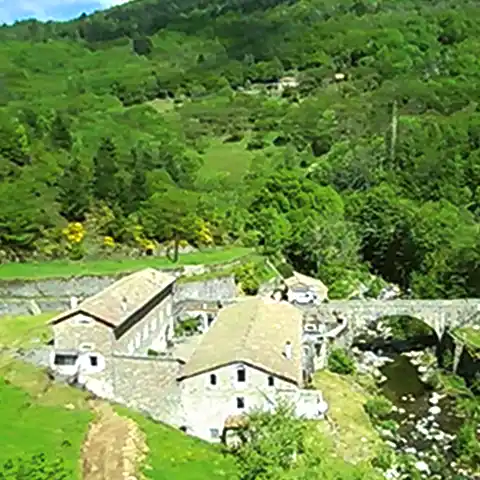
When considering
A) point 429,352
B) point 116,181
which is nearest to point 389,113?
point 116,181

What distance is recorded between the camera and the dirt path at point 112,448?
1476 inches

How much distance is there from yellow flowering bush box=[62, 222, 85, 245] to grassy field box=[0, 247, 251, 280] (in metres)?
1.85

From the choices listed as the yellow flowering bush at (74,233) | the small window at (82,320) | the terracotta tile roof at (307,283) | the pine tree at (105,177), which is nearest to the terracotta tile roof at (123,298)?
the small window at (82,320)

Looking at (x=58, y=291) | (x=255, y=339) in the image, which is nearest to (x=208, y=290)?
(x=58, y=291)

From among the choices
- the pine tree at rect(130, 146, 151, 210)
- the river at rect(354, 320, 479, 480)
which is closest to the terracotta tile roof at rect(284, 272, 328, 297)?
the river at rect(354, 320, 479, 480)

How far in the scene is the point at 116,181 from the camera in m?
73.7

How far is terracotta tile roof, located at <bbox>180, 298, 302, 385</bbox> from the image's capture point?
45281 millimetres

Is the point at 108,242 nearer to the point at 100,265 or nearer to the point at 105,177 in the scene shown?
the point at 100,265

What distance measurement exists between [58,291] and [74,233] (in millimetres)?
7485

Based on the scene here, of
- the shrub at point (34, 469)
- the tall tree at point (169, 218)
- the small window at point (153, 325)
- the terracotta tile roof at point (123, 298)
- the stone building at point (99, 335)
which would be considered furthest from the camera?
the tall tree at point (169, 218)

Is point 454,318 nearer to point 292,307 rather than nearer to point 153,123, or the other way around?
point 292,307

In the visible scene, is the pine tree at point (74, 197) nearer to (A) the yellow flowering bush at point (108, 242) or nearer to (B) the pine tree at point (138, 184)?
(A) the yellow flowering bush at point (108, 242)

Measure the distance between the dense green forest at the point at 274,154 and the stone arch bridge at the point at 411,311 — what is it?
19.4 feet

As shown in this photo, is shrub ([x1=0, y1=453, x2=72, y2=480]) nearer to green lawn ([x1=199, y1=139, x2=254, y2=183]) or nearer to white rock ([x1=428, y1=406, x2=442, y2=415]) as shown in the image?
white rock ([x1=428, y1=406, x2=442, y2=415])
